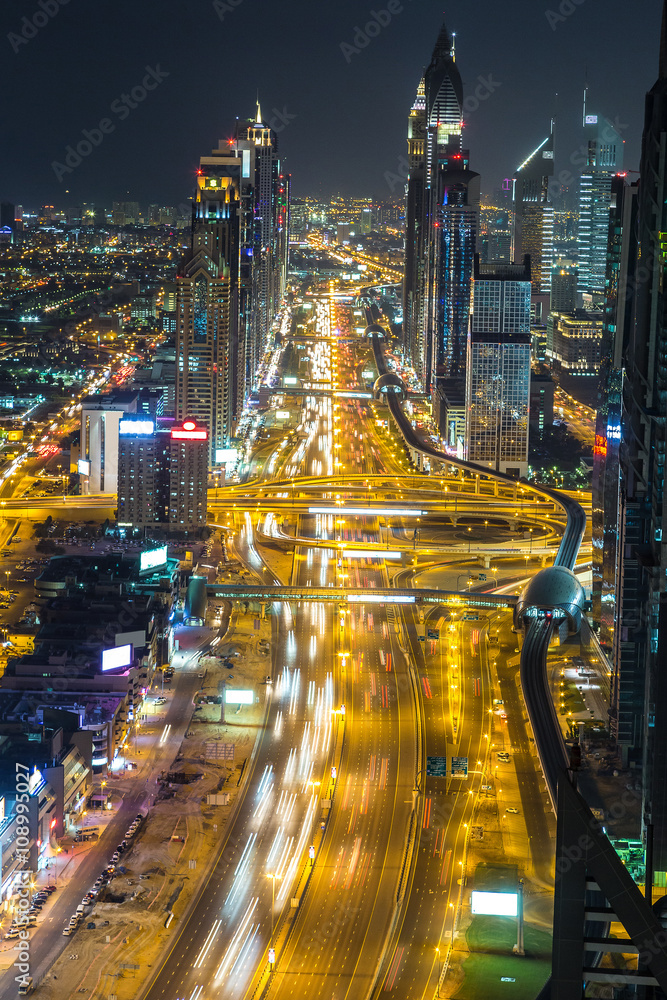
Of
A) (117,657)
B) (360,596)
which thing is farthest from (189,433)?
(117,657)

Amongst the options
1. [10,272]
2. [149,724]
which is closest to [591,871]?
[149,724]

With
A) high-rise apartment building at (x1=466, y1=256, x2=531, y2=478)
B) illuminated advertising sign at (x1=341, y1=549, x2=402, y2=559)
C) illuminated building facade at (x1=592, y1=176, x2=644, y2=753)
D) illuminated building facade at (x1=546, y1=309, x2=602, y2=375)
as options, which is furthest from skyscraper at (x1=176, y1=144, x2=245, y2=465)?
illuminated building facade at (x1=546, y1=309, x2=602, y2=375)

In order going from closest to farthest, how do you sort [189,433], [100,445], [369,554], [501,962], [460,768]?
[501,962] → [460,768] → [369,554] → [189,433] → [100,445]

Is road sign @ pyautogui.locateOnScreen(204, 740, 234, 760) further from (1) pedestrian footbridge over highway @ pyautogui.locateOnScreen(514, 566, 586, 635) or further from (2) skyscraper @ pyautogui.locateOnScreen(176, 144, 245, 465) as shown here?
(2) skyscraper @ pyautogui.locateOnScreen(176, 144, 245, 465)

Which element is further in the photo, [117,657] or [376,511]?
[376,511]

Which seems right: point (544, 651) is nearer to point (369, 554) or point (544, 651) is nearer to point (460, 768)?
point (460, 768)

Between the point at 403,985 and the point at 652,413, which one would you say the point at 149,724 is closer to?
the point at 403,985
